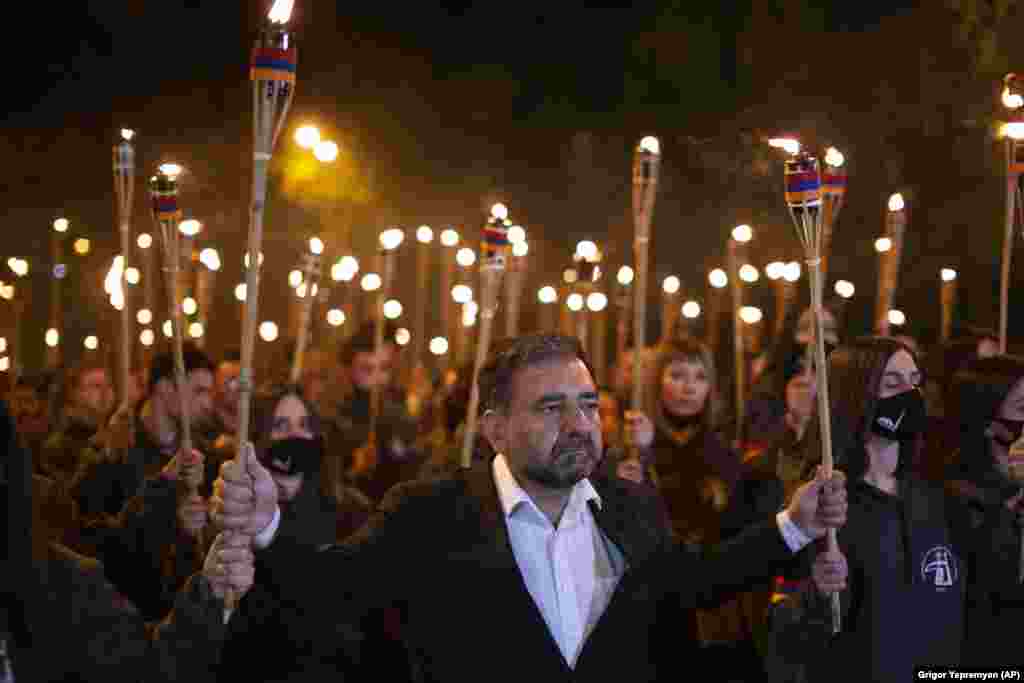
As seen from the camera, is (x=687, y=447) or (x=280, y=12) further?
(x=687, y=447)

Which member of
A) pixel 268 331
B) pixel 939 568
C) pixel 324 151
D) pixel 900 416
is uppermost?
pixel 324 151

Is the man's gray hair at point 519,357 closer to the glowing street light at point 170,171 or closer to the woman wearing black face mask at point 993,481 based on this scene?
the glowing street light at point 170,171

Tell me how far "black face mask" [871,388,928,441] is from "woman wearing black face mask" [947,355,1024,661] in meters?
0.31

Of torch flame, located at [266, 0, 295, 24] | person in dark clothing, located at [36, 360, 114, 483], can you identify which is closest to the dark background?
person in dark clothing, located at [36, 360, 114, 483]

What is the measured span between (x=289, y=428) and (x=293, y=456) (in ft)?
0.62

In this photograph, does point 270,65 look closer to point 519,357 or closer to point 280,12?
point 280,12

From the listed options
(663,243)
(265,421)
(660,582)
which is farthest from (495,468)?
(663,243)

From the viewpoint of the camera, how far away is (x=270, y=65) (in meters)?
3.66

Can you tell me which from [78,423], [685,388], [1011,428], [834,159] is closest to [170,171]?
[834,159]

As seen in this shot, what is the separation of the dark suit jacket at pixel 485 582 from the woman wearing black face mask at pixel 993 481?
42.2 inches

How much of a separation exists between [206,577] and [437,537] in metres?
0.66

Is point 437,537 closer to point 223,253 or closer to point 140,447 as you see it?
point 140,447

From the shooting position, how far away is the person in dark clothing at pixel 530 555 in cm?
369

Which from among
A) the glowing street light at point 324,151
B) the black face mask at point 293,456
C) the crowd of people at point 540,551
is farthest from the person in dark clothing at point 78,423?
the glowing street light at point 324,151
